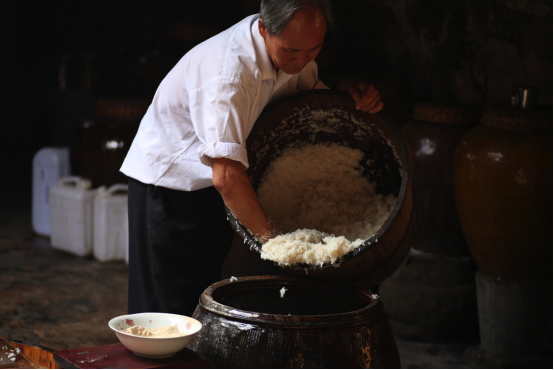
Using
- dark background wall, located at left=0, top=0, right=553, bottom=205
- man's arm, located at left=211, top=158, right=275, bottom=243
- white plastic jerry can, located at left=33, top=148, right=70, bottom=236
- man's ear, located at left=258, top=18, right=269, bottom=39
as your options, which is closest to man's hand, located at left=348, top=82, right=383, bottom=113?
man's ear, located at left=258, top=18, right=269, bottom=39

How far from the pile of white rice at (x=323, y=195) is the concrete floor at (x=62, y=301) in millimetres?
1558

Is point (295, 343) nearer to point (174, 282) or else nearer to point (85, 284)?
point (174, 282)

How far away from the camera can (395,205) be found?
1891 millimetres

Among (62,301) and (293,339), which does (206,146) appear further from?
(62,301)

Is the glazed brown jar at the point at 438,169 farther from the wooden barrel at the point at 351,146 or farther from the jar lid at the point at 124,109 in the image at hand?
the jar lid at the point at 124,109

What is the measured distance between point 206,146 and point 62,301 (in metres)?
2.71

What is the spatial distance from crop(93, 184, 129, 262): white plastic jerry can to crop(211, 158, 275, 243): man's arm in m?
3.13

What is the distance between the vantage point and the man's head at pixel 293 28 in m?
1.90

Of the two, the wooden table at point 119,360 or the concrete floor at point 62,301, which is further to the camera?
the concrete floor at point 62,301

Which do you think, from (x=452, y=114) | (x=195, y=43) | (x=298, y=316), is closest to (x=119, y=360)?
(x=298, y=316)

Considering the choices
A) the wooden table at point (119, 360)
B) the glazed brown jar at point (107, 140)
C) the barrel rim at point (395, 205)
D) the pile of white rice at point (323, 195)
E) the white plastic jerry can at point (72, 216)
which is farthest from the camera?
the white plastic jerry can at point (72, 216)

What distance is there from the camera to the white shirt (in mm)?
1919

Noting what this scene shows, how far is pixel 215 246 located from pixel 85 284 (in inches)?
93.7

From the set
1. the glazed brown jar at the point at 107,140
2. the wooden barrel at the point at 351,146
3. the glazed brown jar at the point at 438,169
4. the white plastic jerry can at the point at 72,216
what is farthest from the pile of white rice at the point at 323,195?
the white plastic jerry can at the point at 72,216
